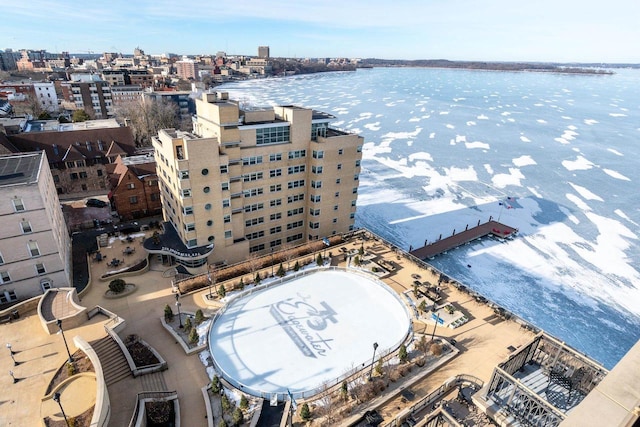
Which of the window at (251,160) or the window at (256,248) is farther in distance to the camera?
the window at (256,248)

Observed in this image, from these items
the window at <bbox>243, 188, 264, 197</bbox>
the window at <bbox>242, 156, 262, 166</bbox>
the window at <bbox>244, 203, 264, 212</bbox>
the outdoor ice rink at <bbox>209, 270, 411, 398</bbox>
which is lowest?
the outdoor ice rink at <bbox>209, 270, 411, 398</bbox>

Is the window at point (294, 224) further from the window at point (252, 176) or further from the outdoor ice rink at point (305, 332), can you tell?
the outdoor ice rink at point (305, 332)

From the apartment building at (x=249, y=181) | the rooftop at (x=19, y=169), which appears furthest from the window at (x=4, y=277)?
the apartment building at (x=249, y=181)

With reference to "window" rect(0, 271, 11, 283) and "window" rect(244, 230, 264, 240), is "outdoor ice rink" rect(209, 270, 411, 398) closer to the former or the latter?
"window" rect(244, 230, 264, 240)

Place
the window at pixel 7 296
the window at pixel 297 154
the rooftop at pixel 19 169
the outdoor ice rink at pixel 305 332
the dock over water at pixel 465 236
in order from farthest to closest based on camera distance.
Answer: the dock over water at pixel 465 236 → the window at pixel 297 154 → the window at pixel 7 296 → the rooftop at pixel 19 169 → the outdoor ice rink at pixel 305 332

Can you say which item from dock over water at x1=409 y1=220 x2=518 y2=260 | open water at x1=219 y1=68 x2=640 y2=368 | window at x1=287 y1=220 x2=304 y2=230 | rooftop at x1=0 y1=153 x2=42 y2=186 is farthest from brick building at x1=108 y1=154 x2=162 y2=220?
dock over water at x1=409 y1=220 x2=518 y2=260

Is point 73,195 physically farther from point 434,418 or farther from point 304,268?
point 434,418
